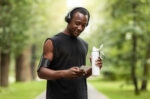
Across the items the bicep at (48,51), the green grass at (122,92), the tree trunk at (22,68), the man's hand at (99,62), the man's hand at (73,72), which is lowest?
the green grass at (122,92)

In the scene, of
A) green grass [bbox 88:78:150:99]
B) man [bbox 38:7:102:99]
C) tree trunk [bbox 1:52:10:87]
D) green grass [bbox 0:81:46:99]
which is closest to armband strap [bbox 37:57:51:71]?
man [bbox 38:7:102:99]

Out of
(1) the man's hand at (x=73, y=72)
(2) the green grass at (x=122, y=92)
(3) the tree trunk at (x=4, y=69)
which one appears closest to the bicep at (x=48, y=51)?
(1) the man's hand at (x=73, y=72)

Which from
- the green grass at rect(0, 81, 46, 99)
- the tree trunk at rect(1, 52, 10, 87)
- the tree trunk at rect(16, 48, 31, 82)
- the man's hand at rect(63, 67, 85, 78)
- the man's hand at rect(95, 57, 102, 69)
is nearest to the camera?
the man's hand at rect(63, 67, 85, 78)

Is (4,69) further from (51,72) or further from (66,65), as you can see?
(51,72)

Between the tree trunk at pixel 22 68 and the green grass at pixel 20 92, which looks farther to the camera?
the tree trunk at pixel 22 68

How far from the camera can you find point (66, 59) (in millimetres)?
3857

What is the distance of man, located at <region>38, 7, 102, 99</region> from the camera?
12.3 feet

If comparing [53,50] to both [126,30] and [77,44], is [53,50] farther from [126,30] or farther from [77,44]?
[126,30]

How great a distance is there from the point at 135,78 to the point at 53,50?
15.8 meters

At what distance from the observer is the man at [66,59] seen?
3.76 metres

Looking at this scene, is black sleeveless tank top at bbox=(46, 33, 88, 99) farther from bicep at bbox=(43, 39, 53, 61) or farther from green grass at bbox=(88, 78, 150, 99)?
green grass at bbox=(88, 78, 150, 99)

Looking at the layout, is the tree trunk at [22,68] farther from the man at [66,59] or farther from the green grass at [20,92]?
the man at [66,59]

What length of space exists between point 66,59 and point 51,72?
0.25m

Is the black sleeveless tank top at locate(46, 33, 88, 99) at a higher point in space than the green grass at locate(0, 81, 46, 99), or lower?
higher
